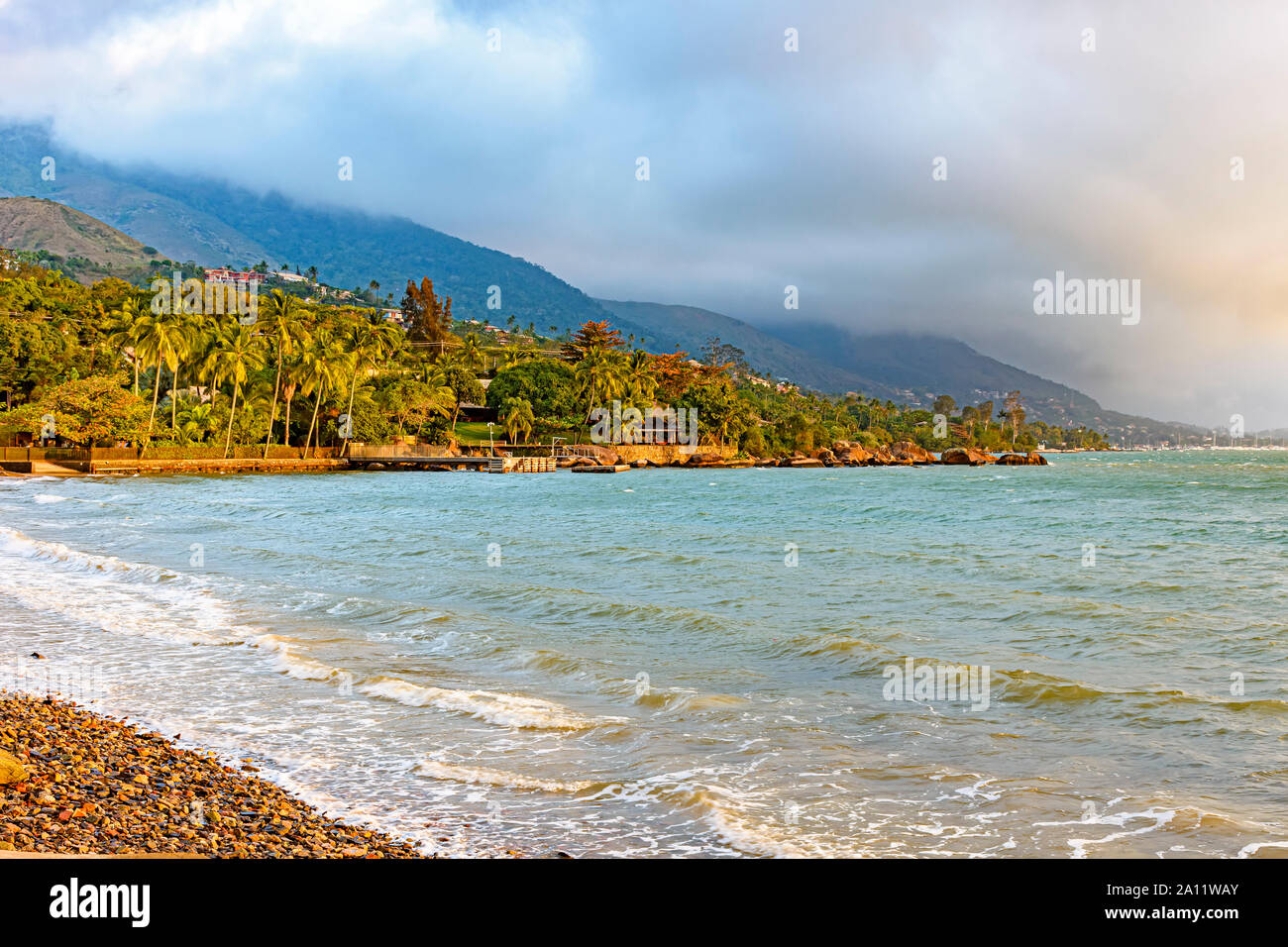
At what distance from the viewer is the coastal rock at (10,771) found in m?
6.46

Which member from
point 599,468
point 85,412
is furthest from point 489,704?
point 599,468

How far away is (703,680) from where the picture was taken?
11453 millimetres

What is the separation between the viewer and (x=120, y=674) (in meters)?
11.4

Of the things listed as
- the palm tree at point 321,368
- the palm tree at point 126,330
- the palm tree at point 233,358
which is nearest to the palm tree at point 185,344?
the palm tree at point 233,358

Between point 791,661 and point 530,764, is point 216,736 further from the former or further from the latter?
point 791,661

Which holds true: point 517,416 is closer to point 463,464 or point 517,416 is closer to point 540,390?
point 540,390

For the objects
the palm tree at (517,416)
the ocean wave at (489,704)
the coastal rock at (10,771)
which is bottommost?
the ocean wave at (489,704)

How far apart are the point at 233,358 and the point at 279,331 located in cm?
647

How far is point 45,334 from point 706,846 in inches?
3141

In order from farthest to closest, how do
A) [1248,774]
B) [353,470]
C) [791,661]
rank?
[353,470] < [791,661] < [1248,774]

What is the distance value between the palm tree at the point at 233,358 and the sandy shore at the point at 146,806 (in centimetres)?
7382

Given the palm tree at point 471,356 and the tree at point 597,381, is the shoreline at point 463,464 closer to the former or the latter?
the tree at point 597,381

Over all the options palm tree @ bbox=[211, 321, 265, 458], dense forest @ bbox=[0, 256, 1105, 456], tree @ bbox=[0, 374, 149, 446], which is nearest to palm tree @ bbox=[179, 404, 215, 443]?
dense forest @ bbox=[0, 256, 1105, 456]
